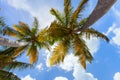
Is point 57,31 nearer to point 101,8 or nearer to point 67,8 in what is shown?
point 67,8

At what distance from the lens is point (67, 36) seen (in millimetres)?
24828

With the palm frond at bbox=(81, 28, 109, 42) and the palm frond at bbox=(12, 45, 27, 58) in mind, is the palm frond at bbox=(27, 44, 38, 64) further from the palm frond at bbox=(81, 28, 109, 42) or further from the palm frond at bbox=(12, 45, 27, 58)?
the palm frond at bbox=(81, 28, 109, 42)

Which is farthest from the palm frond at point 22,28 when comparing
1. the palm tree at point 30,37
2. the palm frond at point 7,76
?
the palm frond at point 7,76

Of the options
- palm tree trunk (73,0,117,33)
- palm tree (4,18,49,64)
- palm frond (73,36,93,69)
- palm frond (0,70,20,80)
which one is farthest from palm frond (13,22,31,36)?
palm tree trunk (73,0,117,33)

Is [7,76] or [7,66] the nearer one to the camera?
[7,76]

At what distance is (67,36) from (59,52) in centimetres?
145

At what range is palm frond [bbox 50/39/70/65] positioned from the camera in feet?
80.6

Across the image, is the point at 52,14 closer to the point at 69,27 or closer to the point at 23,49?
the point at 69,27

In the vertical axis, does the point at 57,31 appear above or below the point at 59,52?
above

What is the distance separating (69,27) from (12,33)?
227 inches

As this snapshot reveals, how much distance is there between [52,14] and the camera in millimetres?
24562


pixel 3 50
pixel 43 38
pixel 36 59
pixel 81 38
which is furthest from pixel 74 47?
pixel 3 50

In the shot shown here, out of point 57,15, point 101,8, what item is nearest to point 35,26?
point 57,15

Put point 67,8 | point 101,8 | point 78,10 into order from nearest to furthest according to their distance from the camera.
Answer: point 101,8
point 78,10
point 67,8
